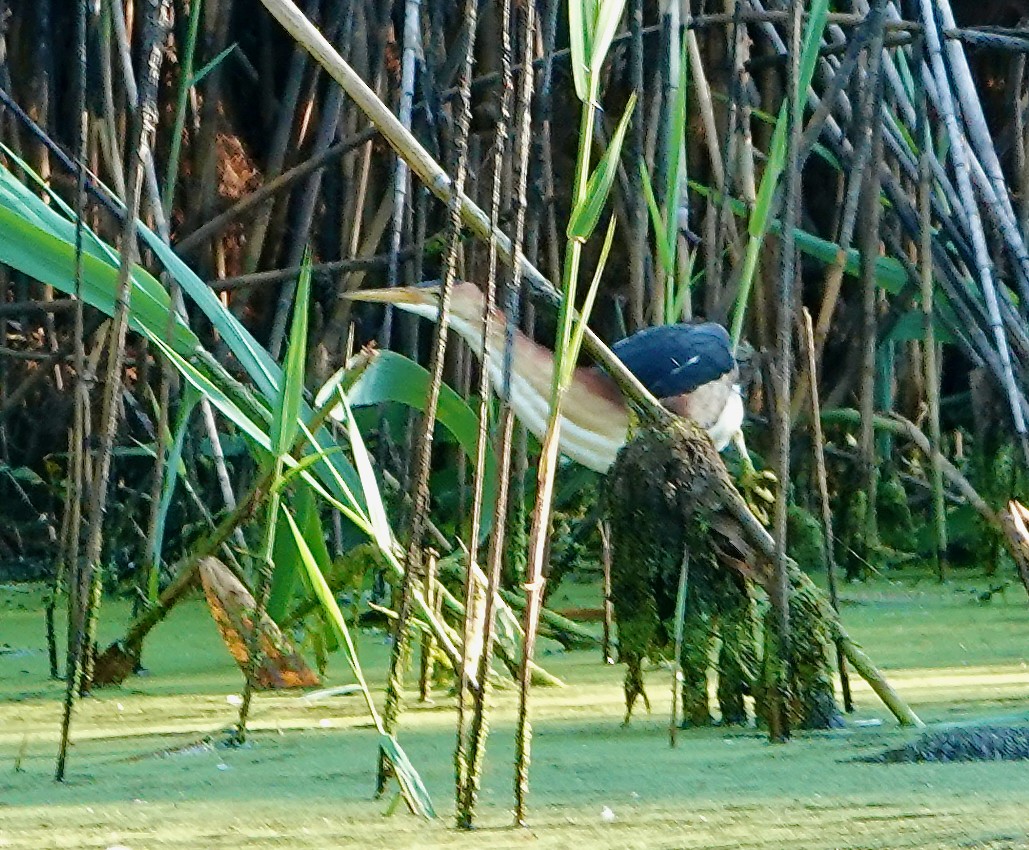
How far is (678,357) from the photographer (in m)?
2.64

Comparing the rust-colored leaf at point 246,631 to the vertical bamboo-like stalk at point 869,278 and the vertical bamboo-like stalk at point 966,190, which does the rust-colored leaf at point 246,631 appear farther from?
the vertical bamboo-like stalk at point 869,278

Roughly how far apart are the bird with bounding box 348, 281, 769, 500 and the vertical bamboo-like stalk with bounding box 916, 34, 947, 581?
13.8 inches

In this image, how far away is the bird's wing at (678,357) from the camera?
261 cm

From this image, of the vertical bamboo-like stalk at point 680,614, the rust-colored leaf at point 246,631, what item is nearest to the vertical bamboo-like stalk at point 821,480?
the vertical bamboo-like stalk at point 680,614

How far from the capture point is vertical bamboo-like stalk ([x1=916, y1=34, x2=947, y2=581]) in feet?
9.44

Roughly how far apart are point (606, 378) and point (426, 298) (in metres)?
0.32

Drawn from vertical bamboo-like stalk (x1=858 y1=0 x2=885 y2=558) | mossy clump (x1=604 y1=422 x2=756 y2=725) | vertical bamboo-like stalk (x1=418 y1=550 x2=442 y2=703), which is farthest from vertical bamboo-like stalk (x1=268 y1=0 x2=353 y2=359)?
mossy clump (x1=604 y1=422 x2=756 y2=725)

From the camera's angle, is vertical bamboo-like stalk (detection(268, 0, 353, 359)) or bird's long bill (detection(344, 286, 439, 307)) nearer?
bird's long bill (detection(344, 286, 439, 307))

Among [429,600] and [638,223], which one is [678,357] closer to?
[638,223]

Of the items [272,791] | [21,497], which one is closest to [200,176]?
[21,497]

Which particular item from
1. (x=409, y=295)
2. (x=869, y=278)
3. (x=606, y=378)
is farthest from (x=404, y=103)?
(x=869, y=278)

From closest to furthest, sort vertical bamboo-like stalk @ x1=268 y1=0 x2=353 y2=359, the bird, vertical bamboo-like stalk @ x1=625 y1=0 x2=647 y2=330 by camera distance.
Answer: the bird, vertical bamboo-like stalk @ x1=625 y1=0 x2=647 y2=330, vertical bamboo-like stalk @ x1=268 y1=0 x2=353 y2=359

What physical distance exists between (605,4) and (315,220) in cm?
239

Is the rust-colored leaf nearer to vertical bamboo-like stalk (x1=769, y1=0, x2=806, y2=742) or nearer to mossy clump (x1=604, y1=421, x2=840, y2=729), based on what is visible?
mossy clump (x1=604, y1=421, x2=840, y2=729)
